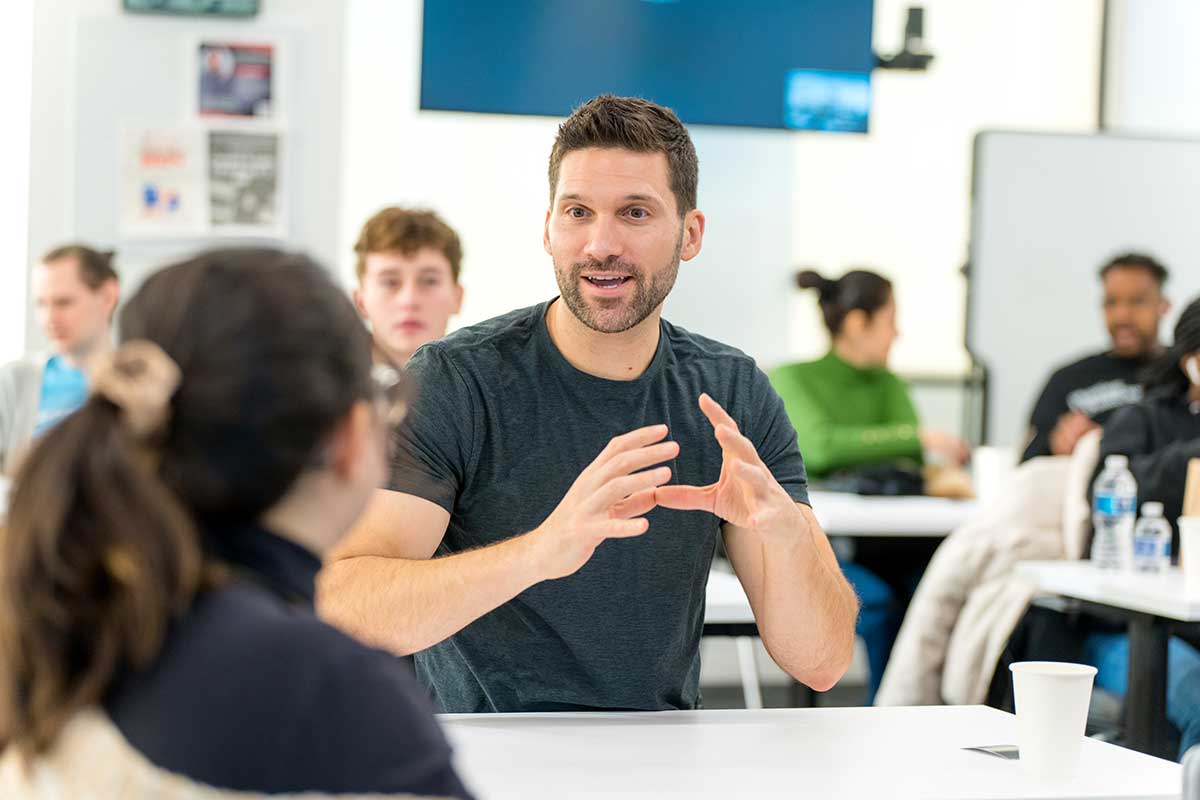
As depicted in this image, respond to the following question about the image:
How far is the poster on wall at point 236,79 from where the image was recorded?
4746mm

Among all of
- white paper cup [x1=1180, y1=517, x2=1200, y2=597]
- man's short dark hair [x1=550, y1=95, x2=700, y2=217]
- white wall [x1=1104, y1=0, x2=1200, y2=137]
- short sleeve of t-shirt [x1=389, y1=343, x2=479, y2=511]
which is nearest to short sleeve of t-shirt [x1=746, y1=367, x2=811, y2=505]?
man's short dark hair [x1=550, y1=95, x2=700, y2=217]

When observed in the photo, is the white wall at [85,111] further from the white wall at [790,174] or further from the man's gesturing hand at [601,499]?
the man's gesturing hand at [601,499]

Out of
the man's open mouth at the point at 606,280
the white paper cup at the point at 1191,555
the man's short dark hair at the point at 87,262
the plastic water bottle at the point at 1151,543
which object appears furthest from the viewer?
the man's short dark hair at the point at 87,262

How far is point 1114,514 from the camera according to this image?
11.4 feet

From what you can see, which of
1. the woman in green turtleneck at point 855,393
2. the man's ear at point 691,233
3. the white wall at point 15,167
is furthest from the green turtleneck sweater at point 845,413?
the man's ear at point 691,233

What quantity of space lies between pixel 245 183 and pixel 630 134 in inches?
115

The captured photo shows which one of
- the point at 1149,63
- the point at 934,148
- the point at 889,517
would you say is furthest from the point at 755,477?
the point at 1149,63

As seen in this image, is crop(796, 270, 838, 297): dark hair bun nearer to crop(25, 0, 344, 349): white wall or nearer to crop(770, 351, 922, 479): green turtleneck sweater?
crop(770, 351, 922, 479): green turtleneck sweater

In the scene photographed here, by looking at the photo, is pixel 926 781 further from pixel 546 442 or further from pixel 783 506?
pixel 546 442

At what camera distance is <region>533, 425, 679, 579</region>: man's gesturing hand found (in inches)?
66.8

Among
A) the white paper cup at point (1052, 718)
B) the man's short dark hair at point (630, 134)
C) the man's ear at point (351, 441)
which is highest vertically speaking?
the man's short dark hair at point (630, 134)

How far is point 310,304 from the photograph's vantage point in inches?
36.8

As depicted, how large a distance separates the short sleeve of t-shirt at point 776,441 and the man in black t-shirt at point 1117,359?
10.6ft

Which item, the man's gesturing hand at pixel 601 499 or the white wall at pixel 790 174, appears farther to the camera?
the white wall at pixel 790 174
